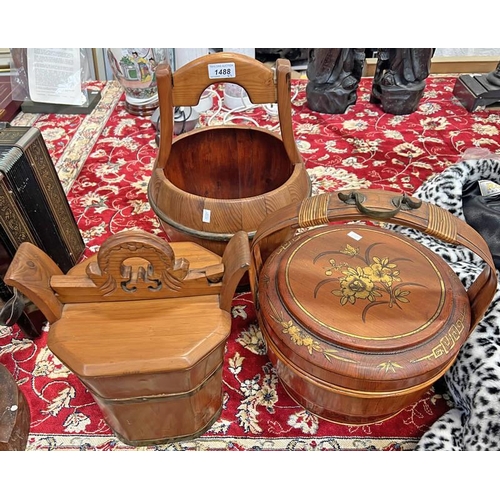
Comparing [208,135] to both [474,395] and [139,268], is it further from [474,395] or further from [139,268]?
[474,395]

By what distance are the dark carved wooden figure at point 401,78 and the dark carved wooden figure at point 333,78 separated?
126 mm

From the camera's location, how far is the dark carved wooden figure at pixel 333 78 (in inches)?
85.4

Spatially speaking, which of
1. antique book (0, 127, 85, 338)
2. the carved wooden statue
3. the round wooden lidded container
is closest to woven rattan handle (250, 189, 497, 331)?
the round wooden lidded container

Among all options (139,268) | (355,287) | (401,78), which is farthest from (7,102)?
(355,287)

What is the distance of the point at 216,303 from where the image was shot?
34.9 inches

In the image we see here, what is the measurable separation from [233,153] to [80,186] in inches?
31.0

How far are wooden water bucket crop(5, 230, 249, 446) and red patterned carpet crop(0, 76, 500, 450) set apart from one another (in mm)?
255

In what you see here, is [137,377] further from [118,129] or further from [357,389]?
[118,129]

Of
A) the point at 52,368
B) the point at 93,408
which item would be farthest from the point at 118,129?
the point at 93,408

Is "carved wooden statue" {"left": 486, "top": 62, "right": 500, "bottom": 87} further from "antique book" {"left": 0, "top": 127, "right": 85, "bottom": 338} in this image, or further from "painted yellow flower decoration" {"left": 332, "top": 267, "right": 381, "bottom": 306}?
"antique book" {"left": 0, "top": 127, "right": 85, "bottom": 338}

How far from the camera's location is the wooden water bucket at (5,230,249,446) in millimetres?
780

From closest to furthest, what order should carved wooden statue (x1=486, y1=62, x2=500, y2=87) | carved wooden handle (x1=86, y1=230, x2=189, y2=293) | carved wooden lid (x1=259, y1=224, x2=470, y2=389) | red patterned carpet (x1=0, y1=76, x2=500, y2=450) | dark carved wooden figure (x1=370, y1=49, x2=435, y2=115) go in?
carved wooden handle (x1=86, y1=230, x2=189, y2=293), carved wooden lid (x1=259, y1=224, x2=470, y2=389), red patterned carpet (x1=0, y1=76, x2=500, y2=450), dark carved wooden figure (x1=370, y1=49, x2=435, y2=115), carved wooden statue (x1=486, y1=62, x2=500, y2=87)

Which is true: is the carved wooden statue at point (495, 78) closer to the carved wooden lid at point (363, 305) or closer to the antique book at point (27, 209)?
the carved wooden lid at point (363, 305)

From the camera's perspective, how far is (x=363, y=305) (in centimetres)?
94
